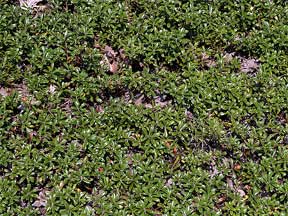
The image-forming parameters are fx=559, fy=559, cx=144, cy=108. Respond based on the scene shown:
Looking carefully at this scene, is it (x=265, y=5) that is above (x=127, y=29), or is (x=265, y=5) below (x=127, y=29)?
above

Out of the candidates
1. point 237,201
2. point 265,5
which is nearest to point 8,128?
point 237,201

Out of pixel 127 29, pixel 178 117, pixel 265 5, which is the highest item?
pixel 265 5

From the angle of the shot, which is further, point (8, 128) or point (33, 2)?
point (33, 2)

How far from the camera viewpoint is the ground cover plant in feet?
13.9

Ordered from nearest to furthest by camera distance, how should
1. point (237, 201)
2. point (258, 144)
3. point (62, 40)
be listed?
point (237, 201), point (258, 144), point (62, 40)

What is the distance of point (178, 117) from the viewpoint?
4.63 metres

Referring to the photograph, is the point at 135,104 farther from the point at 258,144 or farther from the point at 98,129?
the point at 258,144

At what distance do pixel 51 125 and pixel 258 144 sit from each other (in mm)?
1691

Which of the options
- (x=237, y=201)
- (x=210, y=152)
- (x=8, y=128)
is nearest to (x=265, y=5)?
(x=210, y=152)

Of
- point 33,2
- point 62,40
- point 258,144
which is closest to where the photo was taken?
point 258,144

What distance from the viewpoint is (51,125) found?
14.7ft

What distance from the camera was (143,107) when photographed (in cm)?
468

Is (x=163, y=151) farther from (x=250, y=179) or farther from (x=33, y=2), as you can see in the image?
(x=33, y=2)

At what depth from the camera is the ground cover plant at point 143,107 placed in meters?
4.25
